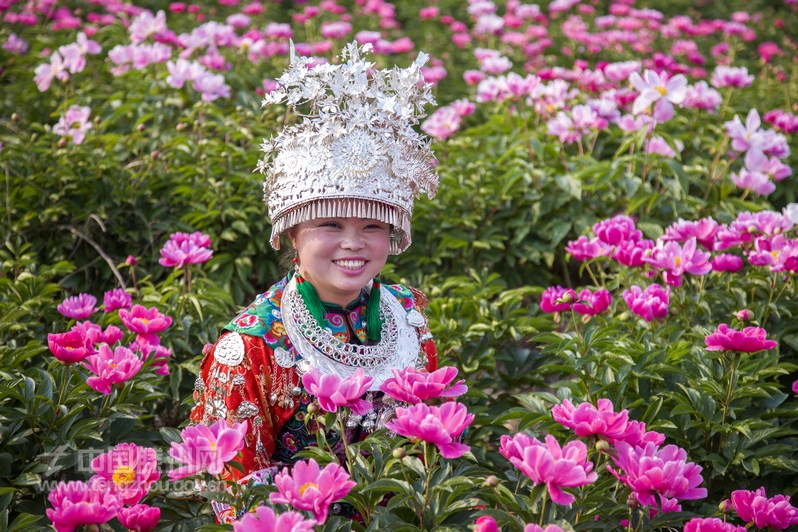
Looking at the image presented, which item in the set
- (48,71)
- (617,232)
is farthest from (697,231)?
(48,71)

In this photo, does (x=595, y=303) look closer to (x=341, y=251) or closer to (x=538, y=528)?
(x=341, y=251)

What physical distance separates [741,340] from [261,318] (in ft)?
3.84

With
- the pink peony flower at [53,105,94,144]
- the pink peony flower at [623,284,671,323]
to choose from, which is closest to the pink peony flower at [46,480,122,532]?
the pink peony flower at [623,284,671,323]

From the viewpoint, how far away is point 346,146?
1909 mm

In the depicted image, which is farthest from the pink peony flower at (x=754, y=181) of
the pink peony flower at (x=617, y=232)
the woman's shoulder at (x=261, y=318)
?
the woman's shoulder at (x=261, y=318)

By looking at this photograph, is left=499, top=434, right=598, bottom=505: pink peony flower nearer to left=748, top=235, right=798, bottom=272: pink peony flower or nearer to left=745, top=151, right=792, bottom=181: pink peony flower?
left=748, top=235, right=798, bottom=272: pink peony flower

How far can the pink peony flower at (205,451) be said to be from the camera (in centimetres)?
143

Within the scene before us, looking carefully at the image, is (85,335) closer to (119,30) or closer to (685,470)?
(685,470)

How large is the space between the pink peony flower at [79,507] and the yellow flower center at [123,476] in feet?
0.27

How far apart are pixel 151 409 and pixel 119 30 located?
144 inches

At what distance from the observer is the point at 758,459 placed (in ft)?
6.89

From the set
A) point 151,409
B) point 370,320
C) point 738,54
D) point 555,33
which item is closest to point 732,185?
point 370,320

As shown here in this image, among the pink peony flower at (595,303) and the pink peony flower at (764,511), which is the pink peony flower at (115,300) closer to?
the pink peony flower at (595,303)

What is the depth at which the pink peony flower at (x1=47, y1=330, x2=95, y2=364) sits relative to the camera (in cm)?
195
